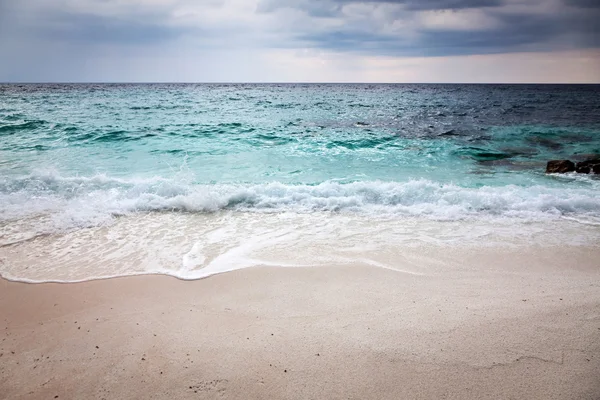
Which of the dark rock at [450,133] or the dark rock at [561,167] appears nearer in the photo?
the dark rock at [561,167]

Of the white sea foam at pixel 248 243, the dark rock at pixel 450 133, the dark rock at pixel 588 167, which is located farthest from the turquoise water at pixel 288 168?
the dark rock at pixel 588 167

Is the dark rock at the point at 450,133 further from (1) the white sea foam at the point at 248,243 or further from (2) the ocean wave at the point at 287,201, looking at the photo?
(1) the white sea foam at the point at 248,243

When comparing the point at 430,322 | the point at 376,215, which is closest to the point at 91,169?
the point at 376,215

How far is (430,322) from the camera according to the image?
3.13m

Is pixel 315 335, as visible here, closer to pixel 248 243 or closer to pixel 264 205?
pixel 248 243

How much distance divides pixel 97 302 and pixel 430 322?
11.6ft

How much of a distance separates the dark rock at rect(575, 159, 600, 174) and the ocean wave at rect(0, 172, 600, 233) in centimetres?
282

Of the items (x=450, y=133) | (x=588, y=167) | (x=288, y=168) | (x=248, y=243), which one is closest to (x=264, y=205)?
(x=248, y=243)

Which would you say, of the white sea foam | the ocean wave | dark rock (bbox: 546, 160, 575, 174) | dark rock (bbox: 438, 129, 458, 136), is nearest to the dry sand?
the white sea foam

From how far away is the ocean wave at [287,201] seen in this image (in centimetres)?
633

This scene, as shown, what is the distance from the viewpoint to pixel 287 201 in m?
7.18

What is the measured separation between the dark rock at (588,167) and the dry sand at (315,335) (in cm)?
814

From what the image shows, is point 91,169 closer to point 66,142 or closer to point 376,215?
point 66,142

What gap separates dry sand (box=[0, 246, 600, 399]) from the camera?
2455mm
